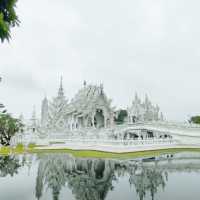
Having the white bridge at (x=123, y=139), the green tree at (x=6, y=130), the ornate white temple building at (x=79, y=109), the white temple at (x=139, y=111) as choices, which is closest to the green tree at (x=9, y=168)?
the white bridge at (x=123, y=139)

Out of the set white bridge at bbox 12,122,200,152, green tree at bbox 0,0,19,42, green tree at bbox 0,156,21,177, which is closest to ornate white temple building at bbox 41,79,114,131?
white bridge at bbox 12,122,200,152

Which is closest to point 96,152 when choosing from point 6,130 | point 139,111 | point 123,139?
point 123,139

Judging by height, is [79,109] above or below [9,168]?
above

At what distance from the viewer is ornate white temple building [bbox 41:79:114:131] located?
41.4 m

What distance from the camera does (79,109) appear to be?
42156 millimetres

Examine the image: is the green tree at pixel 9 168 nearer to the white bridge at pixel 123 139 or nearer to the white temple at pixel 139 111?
the white bridge at pixel 123 139

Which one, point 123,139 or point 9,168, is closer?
point 9,168

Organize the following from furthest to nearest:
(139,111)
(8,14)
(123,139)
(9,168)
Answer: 1. (139,111)
2. (123,139)
3. (9,168)
4. (8,14)

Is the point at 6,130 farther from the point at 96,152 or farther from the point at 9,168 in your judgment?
the point at 9,168

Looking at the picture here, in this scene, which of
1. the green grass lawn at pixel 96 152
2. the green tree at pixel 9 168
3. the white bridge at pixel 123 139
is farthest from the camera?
the white bridge at pixel 123 139

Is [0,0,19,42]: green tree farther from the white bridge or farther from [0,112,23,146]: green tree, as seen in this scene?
[0,112,23,146]: green tree

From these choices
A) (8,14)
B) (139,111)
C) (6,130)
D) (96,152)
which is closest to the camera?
(8,14)

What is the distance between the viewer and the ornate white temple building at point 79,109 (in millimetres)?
41375

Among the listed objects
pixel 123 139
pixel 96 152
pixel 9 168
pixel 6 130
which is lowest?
pixel 9 168
